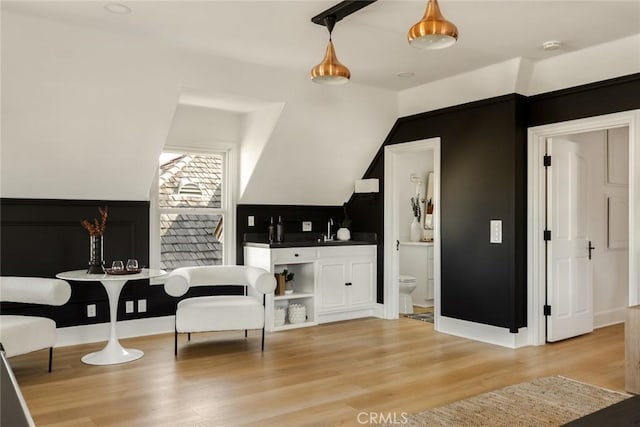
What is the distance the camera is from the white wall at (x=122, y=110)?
388 cm

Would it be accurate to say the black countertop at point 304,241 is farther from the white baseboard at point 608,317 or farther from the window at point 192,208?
the white baseboard at point 608,317

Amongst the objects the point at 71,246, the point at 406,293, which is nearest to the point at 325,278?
the point at 406,293

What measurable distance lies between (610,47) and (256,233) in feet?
12.6

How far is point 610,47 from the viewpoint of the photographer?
422 centimetres

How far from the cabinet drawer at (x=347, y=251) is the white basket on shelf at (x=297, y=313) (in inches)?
23.6

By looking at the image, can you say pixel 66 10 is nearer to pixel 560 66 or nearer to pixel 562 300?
pixel 560 66

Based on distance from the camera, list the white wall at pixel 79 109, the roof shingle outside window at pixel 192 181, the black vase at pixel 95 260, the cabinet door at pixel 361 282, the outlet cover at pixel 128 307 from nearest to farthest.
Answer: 1. the white wall at pixel 79 109
2. the black vase at pixel 95 260
3. the outlet cover at pixel 128 307
4. the roof shingle outside window at pixel 192 181
5. the cabinet door at pixel 361 282

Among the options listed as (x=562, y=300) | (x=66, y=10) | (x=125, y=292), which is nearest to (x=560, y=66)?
(x=562, y=300)

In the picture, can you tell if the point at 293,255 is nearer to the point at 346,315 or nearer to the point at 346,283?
the point at 346,283

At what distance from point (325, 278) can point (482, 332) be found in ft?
5.71

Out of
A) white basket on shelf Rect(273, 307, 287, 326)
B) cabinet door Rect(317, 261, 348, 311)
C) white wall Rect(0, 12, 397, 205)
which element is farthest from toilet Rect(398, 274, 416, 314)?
white wall Rect(0, 12, 397, 205)

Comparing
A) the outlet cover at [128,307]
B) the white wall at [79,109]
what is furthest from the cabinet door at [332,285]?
the white wall at [79,109]

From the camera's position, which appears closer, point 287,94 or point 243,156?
point 287,94

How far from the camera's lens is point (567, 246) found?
505 cm
